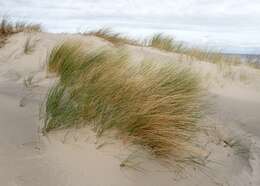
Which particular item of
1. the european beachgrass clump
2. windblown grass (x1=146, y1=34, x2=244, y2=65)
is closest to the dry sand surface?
the european beachgrass clump

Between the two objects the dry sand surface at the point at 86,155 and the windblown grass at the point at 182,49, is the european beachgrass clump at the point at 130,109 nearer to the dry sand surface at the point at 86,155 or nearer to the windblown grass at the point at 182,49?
the dry sand surface at the point at 86,155

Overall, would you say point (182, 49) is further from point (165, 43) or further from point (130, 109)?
point (130, 109)

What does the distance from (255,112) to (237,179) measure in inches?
119

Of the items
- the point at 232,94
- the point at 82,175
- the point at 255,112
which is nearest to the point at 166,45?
the point at 232,94

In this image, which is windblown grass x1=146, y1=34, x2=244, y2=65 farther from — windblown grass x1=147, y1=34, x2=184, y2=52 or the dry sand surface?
the dry sand surface

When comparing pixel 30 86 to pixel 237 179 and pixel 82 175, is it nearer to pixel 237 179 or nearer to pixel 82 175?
pixel 82 175

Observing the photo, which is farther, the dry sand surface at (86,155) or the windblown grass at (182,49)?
the windblown grass at (182,49)

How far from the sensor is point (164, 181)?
2.99 m

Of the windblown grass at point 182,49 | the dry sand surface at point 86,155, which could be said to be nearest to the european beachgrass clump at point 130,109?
the dry sand surface at point 86,155

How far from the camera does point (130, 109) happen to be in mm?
3424

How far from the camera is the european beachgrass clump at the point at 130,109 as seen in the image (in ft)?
10.6

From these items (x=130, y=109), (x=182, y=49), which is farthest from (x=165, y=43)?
(x=130, y=109)

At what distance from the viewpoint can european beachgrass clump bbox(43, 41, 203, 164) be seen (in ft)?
10.6

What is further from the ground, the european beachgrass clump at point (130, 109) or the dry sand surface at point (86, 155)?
the european beachgrass clump at point (130, 109)
